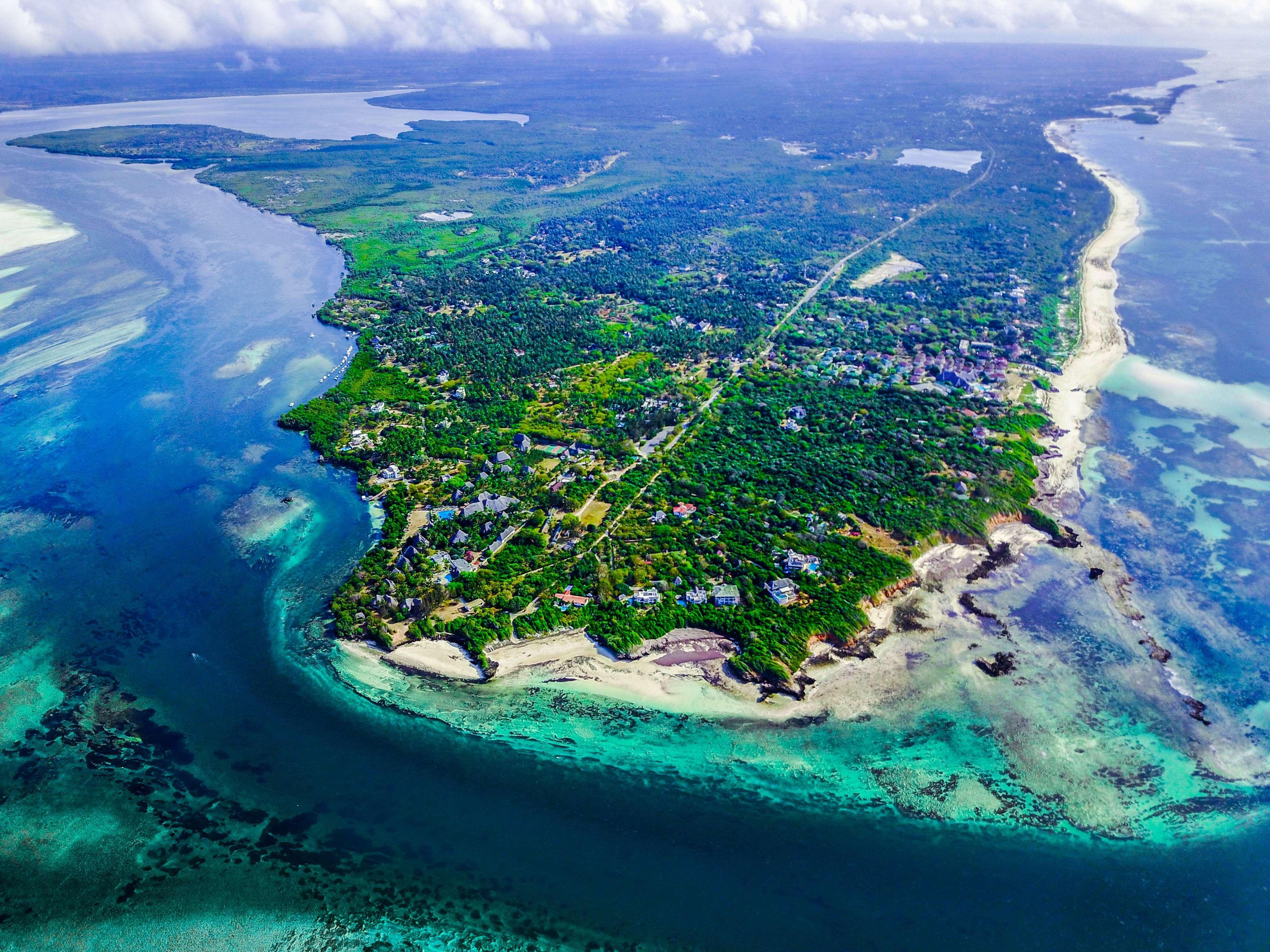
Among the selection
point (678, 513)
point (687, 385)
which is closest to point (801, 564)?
point (678, 513)

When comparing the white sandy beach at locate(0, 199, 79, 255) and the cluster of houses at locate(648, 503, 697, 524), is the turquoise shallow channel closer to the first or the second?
the cluster of houses at locate(648, 503, 697, 524)

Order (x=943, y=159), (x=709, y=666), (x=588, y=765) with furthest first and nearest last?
1. (x=943, y=159)
2. (x=709, y=666)
3. (x=588, y=765)

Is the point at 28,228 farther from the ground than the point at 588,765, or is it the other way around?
the point at 28,228

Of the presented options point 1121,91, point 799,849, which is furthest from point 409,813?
point 1121,91

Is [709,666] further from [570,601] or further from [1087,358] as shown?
[1087,358]

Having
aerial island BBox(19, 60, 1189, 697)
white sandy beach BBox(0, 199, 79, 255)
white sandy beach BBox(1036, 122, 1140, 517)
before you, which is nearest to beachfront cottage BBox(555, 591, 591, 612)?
aerial island BBox(19, 60, 1189, 697)

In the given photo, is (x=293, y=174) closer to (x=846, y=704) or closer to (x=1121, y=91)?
(x=846, y=704)

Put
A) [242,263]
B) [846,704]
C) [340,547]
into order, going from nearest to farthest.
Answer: [846,704]
[340,547]
[242,263]

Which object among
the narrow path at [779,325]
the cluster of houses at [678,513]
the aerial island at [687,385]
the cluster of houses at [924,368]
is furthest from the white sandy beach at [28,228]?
the cluster of houses at [924,368]
